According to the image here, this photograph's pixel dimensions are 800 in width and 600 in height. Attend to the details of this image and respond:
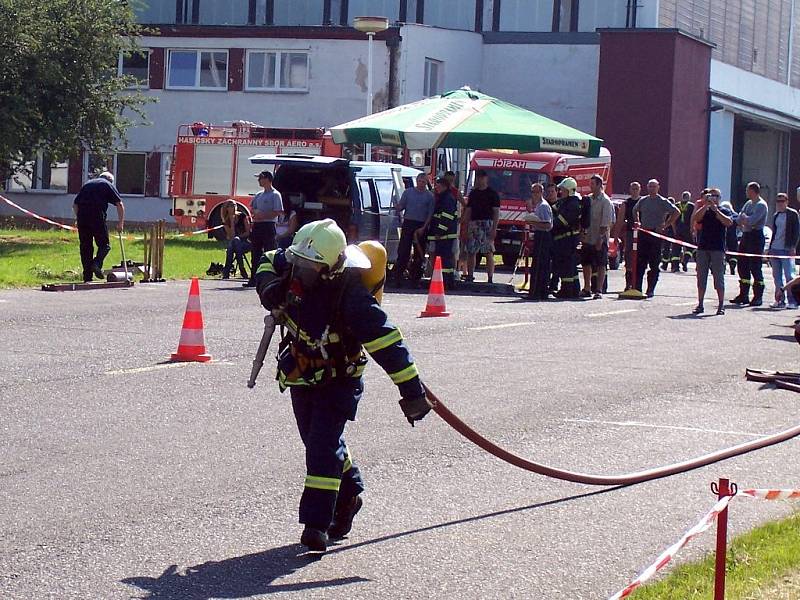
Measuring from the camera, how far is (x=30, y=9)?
31734 mm

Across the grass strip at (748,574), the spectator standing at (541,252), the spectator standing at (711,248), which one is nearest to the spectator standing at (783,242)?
the spectator standing at (711,248)

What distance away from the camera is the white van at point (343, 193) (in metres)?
22.4

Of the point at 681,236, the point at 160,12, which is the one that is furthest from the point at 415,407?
the point at 160,12

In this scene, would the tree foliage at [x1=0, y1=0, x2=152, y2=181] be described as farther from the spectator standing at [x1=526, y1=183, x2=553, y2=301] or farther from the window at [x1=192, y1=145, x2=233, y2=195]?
the spectator standing at [x1=526, y1=183, x2=553, y2=301]

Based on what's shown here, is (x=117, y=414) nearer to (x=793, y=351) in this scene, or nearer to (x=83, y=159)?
(x=793, y=351)

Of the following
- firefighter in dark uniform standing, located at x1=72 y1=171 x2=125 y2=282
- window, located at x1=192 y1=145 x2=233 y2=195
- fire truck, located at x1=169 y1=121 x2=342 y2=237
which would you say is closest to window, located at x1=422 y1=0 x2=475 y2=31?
fire truck, located at x1=169 y1=121 x2=342 y2=237

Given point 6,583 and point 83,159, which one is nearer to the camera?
point 6,583

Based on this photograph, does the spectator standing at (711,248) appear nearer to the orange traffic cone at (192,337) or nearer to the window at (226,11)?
the orange traffic cone at (192,337)

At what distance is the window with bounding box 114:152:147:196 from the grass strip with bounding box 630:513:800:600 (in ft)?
137

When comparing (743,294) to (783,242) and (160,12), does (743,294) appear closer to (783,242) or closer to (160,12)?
(783,242)

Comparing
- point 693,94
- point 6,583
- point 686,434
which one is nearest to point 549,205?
point 686,434

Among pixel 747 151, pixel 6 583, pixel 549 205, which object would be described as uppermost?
pixel 747 151

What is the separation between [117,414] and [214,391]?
127 cm

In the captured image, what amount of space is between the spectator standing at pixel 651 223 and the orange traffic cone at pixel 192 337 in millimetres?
11283
